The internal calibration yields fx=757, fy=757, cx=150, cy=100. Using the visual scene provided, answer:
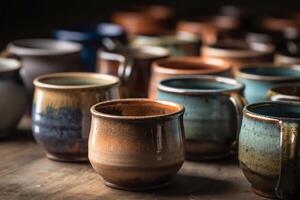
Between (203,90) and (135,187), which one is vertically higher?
(203,90)

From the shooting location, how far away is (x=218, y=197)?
39.7 inches

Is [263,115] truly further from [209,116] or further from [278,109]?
[209,116]

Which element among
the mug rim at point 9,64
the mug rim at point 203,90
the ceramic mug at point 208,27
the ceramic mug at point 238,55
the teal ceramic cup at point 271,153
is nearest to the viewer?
the teal ceramic cup at point 271,153

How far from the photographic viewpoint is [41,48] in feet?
5.38

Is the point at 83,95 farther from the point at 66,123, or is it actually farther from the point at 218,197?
the point at 218,197

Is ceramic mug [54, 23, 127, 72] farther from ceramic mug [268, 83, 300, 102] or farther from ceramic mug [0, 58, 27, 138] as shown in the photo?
ceramic mug [268, 83, 300, 102]

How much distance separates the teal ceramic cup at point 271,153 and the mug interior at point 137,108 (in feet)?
0.41

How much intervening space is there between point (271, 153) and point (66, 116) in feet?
1.11

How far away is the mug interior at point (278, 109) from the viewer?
1.04m

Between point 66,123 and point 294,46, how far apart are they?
85cm

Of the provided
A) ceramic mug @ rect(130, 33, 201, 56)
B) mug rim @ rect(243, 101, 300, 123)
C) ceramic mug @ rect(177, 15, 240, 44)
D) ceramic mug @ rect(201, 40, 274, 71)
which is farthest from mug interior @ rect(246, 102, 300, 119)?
ceramic mug @ rect(177, 15, 240, 44)

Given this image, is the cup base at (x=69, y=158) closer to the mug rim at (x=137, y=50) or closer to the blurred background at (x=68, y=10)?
the mug rim at (x=137, y=50)

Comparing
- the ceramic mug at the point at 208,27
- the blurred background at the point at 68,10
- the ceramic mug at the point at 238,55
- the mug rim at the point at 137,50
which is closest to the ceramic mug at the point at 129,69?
the mug rim at the point at 137,50

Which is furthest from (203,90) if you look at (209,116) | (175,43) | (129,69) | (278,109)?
(175,43)
